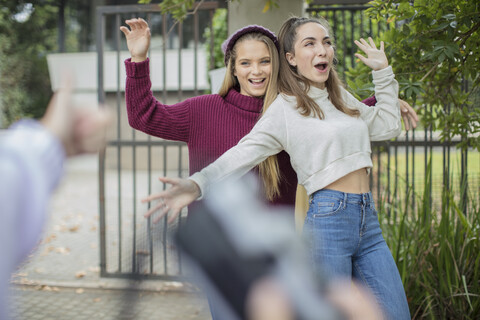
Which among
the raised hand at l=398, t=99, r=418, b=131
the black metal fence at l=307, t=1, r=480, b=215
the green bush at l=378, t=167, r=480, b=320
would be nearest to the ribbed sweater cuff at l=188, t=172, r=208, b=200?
the raised hand at l=398, t=99, r=418, b=131

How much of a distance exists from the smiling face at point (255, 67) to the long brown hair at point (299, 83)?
Result: 82 millimetres

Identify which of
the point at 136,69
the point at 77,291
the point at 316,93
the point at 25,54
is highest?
the point at 25,54

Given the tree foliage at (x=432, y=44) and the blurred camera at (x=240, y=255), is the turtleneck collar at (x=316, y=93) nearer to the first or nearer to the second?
the tree foliage at (x=432, y=44)

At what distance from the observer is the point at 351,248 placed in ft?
7.10

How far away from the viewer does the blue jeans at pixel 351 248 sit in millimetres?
2123

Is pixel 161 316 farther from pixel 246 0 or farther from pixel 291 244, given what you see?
pixel 291 244

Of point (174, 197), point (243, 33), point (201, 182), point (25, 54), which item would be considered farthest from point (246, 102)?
point (25, 54)

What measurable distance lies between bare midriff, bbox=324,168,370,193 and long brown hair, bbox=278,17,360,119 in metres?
0.26

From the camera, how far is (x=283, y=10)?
3.95 metres

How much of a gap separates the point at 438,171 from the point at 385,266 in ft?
11.6

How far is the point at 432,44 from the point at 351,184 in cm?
94

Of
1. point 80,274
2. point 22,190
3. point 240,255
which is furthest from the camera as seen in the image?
point 80,274

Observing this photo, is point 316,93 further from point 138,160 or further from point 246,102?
point 138,160

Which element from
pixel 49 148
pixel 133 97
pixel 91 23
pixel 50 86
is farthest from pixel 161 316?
pixel 91 23
